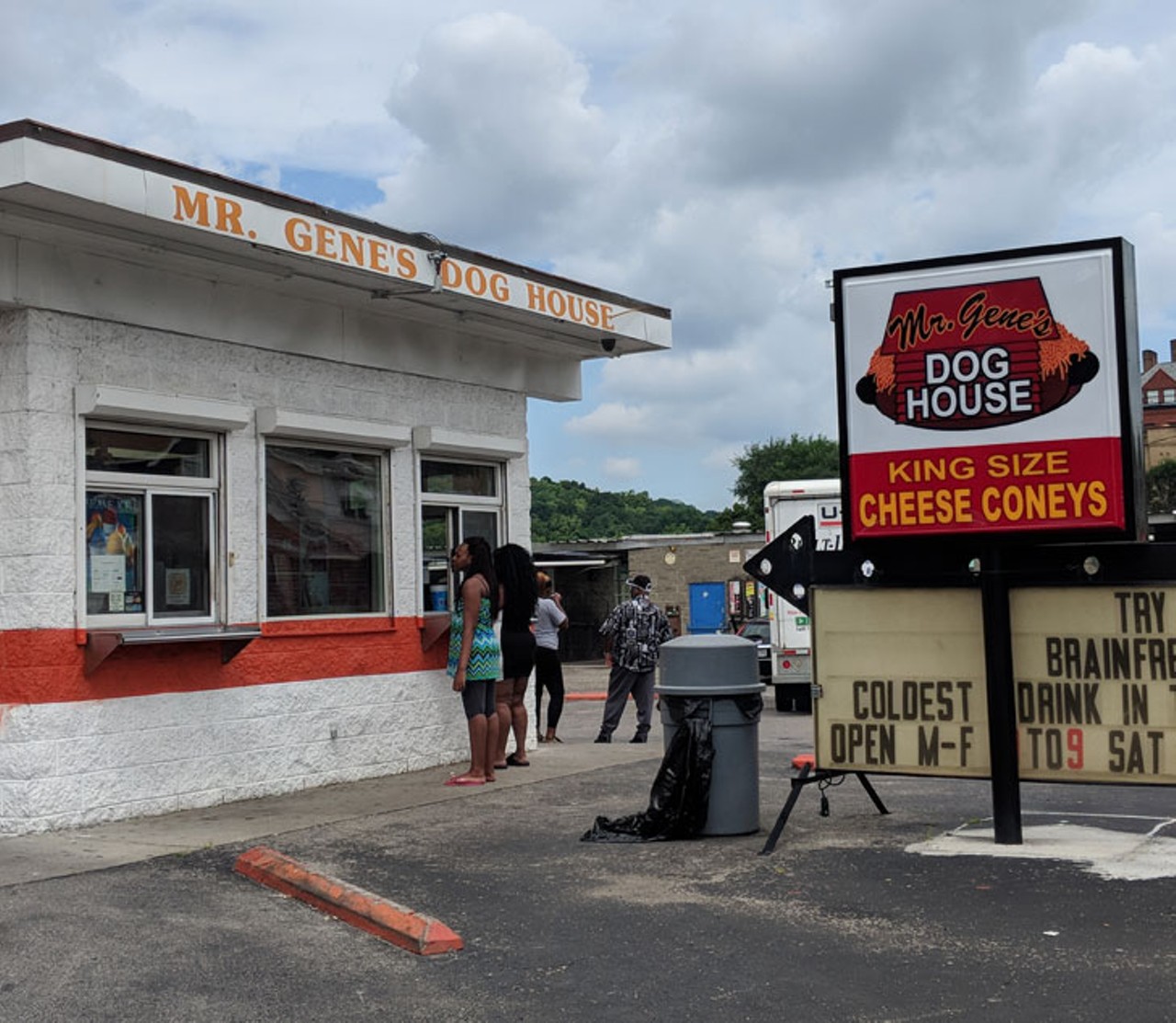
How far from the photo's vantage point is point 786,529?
65.8 feet

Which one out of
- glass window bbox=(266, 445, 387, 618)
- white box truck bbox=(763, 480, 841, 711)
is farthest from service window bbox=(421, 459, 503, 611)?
white box truck bbox=(763, 480, 841, 711)

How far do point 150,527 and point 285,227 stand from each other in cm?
230

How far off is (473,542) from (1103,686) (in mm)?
5052

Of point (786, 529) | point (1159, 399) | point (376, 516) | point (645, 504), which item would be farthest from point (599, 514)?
point (376, 516)

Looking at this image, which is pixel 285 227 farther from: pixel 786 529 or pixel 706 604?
pixel 706 604

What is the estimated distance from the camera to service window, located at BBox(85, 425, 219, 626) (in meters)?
10.1

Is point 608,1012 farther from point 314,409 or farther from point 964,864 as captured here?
point 314,409

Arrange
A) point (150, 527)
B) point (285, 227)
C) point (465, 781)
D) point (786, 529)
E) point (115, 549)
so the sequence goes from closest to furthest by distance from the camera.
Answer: point (285, 227) → point (115, 549) → point (150, 527) → point (465, 781) → point (786, 529)

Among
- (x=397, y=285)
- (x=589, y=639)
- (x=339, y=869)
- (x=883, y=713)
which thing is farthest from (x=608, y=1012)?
(x=589, y=639)

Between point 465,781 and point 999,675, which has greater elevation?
point 999,675

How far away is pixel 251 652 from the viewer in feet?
36.2

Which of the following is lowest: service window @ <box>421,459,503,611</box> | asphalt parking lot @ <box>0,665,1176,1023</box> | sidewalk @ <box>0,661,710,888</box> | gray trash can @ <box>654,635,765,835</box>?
asphalt parking lot @ <box>0,665,1176,1023</box>

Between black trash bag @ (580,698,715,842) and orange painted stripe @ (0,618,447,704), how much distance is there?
3.15 meters

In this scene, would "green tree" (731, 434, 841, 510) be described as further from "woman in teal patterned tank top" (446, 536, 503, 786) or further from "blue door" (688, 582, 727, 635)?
"woman in teal patterned tank top" (446, 536, 503, 786)
